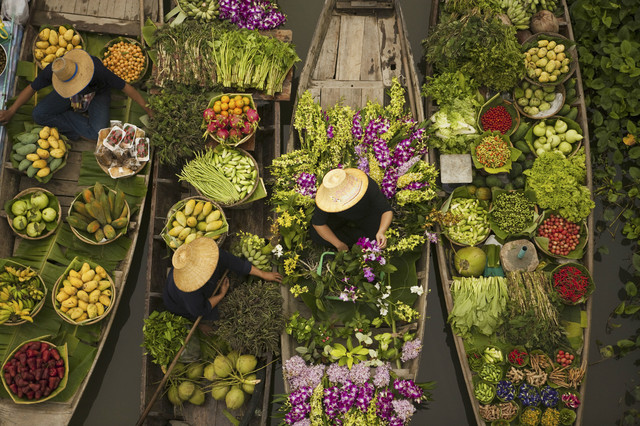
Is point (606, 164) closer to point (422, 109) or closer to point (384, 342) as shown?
point (422, 109)

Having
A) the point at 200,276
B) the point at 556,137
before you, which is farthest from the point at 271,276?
the point at 556,137

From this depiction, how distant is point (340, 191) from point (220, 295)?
1.59 m

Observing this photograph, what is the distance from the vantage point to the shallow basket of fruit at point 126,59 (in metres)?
5.20

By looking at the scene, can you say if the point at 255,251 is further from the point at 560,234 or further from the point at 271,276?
the point at 560,234

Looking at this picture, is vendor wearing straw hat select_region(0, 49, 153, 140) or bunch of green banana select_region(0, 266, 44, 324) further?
vendor wearing straw hat select_region(0, 49, 153, 140)

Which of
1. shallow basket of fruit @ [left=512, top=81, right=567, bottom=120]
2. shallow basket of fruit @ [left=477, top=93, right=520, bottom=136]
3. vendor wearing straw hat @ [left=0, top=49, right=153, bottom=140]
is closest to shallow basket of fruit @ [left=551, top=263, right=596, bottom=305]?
shallow basket of fruit @ [left=477, top=93, right=520, bottom=136]

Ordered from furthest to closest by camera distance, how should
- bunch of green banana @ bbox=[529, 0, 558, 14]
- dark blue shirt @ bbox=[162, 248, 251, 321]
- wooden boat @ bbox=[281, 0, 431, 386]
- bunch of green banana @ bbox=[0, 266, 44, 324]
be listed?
bunch of green banana @ bbox=[529, 0, 558, 14]
wooden boat @ bbox=[281, 0, 431, 386]
bunch of green banana @ bbox=[0, 266, 44, 324]
dark blue shirt @ bbox=[162, 248, 251, 321]

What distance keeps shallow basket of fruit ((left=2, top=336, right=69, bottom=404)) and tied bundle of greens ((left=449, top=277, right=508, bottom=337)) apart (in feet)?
12.5

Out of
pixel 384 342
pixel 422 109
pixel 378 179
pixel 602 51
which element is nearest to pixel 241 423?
pixel 384 342

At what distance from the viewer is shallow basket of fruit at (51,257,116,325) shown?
14.8ft

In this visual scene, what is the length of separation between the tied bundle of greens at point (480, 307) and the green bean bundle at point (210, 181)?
8.14 ft

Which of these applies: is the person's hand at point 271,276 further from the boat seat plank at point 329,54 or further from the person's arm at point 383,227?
the boat seat plank at point 329,54

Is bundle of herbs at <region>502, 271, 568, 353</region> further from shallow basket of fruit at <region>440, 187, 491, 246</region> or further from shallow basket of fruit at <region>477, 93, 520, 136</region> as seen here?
shallow basket of fruit at <region>477, 93, 520, 136</region>

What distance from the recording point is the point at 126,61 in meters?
5.20
